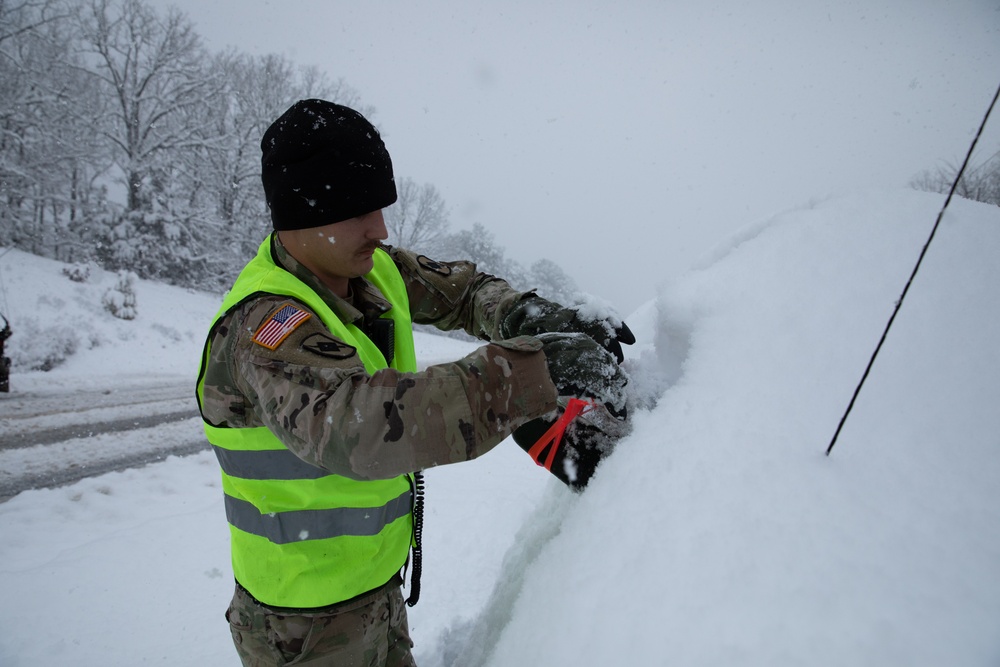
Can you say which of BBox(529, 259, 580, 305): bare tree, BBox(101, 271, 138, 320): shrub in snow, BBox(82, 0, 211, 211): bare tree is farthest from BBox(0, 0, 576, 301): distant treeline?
BBox(529, 259, 580, 305): bare tree

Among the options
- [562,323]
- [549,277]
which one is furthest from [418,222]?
[562,323]

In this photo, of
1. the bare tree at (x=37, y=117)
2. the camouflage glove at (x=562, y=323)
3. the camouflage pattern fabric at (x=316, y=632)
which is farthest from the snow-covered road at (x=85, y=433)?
the bare tree at (x=37, y=117)

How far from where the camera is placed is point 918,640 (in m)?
0.65

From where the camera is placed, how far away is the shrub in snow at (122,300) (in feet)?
35.8

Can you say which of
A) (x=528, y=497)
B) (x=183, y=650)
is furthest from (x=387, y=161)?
(x=528, y=497)

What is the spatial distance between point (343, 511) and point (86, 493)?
4310mm

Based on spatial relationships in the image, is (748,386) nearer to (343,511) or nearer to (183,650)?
(343,511)

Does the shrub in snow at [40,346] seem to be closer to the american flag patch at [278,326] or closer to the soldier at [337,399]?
the soldier at [337,399]

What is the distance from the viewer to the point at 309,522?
1.28 m

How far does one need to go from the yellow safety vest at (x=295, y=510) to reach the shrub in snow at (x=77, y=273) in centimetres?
1455

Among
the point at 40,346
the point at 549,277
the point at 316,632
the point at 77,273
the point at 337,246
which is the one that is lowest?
the point at 549,277

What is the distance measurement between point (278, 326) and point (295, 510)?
1.69 feet

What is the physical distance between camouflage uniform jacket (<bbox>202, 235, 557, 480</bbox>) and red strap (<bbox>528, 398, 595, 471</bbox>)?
0.27m

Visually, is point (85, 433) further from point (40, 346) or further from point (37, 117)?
point (37, 117)
